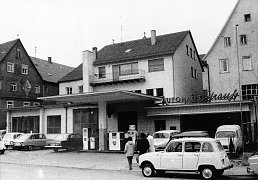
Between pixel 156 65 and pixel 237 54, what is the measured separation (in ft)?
28.4

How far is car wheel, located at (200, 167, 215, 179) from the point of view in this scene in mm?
13998

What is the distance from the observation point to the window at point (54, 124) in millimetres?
36562

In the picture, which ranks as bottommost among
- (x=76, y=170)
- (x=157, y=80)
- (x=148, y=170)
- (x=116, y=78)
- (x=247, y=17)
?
(x=76, y=170)

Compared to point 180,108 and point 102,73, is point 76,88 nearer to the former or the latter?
point 102,73

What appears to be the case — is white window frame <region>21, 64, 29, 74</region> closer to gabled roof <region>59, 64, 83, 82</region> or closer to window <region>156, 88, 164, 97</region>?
gabled roof <region>59, 64, 83, 82</region>

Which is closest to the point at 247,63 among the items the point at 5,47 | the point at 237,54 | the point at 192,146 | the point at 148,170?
the point at 237,54

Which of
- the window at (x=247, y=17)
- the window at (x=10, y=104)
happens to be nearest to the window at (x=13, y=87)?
the window at (x=10, y=104)

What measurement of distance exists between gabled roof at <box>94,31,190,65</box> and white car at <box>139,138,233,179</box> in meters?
22.3

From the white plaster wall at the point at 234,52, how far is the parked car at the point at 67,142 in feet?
51.6

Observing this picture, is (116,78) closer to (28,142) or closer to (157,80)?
(157,80)

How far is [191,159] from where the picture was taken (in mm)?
14367

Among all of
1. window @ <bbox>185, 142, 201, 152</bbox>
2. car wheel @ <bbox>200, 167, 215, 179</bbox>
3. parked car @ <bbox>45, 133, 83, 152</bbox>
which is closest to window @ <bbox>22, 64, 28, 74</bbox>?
Answer: parked car @ <bbox>45, 133, 83, 152</bbox>

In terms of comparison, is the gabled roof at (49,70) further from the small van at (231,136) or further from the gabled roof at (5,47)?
the small van at (231,136)

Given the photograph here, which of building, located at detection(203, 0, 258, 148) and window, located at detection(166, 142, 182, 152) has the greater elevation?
building, located at detection(203, 0, 258, 148)
